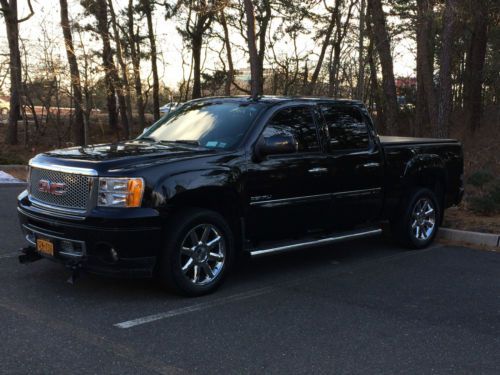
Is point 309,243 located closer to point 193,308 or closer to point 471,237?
point 193,308

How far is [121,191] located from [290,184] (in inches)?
74.9

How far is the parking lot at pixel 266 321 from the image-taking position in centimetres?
396

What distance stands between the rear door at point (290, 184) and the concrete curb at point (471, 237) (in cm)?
289

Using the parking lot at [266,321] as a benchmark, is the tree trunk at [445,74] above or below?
above

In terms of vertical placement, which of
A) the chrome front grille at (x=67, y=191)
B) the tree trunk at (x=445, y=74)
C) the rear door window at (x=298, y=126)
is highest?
the tree trunk at (x=445, y=74)

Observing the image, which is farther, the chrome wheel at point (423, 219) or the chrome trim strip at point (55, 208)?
the chrome wheel at point (423, 219)

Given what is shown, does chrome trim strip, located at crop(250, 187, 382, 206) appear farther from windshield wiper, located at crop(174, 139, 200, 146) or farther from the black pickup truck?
windshield wiper, located at crop(174, 139, 200, 146)

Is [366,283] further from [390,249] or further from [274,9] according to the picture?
[274,9]

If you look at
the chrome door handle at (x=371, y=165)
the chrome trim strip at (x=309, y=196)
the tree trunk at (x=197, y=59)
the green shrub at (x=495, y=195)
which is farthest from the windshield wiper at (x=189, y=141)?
the tree trunk at (x=197, y=59)

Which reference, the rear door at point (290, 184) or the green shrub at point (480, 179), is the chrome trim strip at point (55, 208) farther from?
the green shrub at point (480, 179)

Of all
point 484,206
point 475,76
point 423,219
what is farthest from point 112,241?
point 475,76

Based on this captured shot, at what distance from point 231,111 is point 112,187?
1.90m

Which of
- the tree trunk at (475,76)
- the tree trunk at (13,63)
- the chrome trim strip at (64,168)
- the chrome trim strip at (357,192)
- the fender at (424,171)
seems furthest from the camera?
the tree trunk at (475,76)

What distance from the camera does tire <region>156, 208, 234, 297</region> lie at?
5.18 meters
